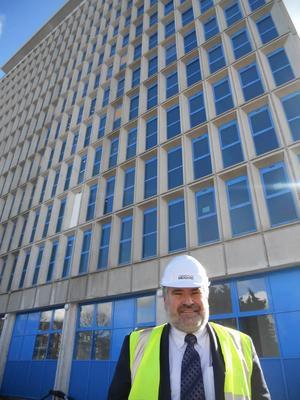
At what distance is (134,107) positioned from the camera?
18703mm

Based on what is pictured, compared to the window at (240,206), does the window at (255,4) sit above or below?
above

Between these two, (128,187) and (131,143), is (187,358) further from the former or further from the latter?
(131,143)

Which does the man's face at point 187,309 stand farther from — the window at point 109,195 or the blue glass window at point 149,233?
the window at point 109,195

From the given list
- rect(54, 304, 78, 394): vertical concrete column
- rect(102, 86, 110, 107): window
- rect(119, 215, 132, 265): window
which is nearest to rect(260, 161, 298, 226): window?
rect(119, 215, 132, 265): window

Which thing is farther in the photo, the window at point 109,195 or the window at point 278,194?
the window at point 109,195

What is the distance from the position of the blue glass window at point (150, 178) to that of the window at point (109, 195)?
2.33 meters

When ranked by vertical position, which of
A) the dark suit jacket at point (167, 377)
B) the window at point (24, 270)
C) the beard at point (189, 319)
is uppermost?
the window at point (24, 270)

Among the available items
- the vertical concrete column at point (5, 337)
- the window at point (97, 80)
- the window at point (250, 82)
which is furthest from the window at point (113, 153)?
the vertical concrete column at point (5, 337)

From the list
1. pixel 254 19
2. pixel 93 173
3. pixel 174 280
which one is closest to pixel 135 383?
pixel 174 280

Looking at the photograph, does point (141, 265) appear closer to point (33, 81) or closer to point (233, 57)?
point (233, 57)

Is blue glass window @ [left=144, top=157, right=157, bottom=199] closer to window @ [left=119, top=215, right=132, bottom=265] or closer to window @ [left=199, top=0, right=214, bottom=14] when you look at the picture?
window @ [left=119, top=215, right=132, bottom=265]

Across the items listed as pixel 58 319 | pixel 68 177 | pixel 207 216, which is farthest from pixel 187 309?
pixel 68 177

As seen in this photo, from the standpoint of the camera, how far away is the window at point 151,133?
52.7ft

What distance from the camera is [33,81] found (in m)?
32.2
